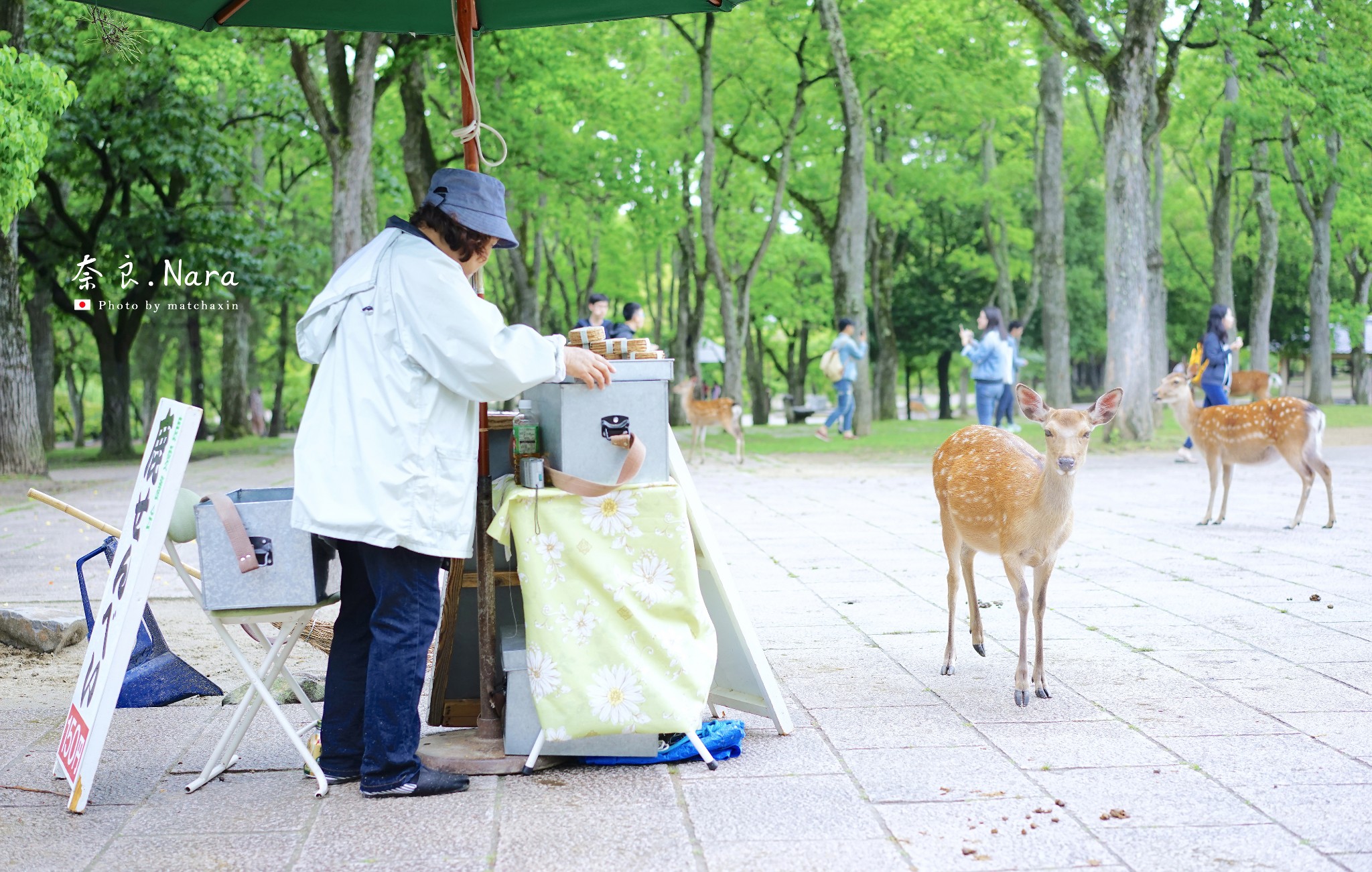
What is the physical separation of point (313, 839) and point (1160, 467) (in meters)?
Result: 13.7

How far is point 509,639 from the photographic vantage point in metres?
4.50

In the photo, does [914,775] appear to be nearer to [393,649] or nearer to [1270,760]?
[1270,760]

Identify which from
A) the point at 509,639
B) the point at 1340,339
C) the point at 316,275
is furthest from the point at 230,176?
the point at 1340,339

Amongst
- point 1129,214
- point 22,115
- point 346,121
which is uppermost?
point 346,121

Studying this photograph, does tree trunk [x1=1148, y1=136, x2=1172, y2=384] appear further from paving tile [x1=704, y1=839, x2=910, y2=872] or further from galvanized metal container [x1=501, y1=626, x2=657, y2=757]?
paving tile [x1=704, y1=839, x2=910, y2=872]

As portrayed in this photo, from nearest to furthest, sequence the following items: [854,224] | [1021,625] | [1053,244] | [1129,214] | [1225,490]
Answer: [1021,625] < [1225,490] < [1129,214] < [854,224] < [1053,244]

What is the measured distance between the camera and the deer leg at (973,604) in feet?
18.9

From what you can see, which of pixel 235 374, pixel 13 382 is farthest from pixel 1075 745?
pixel 235 374

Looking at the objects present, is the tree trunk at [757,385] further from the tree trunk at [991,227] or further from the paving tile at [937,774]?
the paving tile at [937,774]

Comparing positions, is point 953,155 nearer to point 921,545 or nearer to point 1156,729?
point 921,545

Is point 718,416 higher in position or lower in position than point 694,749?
higher

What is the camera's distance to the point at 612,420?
14.0 ft

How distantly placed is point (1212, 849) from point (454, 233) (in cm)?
291

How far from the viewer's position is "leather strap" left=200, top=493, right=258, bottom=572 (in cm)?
400
